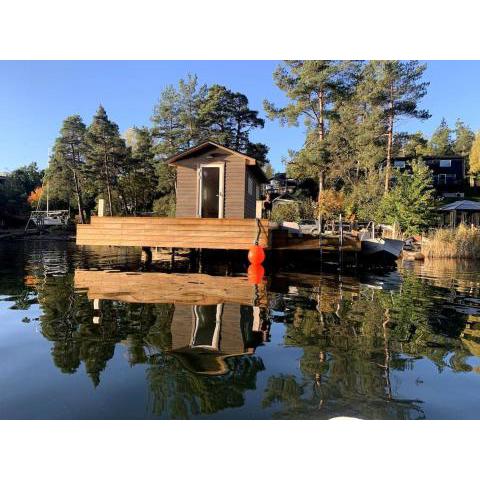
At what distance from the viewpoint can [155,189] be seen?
39.1m

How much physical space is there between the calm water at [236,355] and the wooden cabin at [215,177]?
23.7 feet

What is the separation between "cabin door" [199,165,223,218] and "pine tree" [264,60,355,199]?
51.2 feet

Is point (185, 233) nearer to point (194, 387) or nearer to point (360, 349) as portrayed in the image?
point (360, 349)

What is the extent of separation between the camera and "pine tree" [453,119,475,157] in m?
71.4

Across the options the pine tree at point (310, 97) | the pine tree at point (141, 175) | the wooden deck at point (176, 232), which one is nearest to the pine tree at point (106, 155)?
the pine tree at point (141, 175)

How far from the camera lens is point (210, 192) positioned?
16.9 m

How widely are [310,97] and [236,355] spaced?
31.6 metres

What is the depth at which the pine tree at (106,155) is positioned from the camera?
1551 inches

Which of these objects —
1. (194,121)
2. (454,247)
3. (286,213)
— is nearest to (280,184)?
(194,121)

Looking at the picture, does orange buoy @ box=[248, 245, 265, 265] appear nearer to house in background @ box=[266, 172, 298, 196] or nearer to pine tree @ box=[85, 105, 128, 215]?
pine tree @ box=[85, 105, 128, 215]

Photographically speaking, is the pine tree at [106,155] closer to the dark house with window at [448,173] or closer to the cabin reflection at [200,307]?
the cabin reflection at [200,307]
